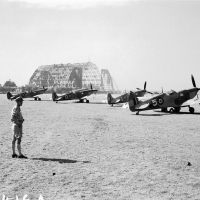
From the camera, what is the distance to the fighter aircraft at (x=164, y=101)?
2289 centimetres

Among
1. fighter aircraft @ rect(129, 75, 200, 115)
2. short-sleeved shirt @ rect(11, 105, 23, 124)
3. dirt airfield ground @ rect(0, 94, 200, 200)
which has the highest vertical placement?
short-sleeved shirt @ rect(11, 105, 23, 124)

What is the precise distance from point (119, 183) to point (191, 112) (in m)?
19.6

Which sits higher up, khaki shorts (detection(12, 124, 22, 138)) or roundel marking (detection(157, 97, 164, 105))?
khaki shorts (detection(12, 124, 22, 138))

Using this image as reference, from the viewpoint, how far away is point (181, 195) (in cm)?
504

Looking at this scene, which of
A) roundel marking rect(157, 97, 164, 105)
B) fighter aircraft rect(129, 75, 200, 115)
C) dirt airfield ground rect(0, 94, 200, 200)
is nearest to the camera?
dirt airfield ground rect(0, 94, 200, 200)

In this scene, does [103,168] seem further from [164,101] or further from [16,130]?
[164,101]

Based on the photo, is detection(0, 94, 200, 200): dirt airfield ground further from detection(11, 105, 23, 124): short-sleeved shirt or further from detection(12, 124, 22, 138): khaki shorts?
detection(11, 105, 23, 124): short-sleeved shirt

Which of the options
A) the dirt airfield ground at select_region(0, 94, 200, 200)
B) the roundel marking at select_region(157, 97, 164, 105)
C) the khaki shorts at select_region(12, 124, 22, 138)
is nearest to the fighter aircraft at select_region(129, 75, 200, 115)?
the roundel marking at select_region(157, 97, 164, 105)

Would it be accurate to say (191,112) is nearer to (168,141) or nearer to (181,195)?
(168,141)

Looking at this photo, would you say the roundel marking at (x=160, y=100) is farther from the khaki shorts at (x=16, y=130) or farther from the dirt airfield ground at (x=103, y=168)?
the khaki shorts at (x=16, y=130)

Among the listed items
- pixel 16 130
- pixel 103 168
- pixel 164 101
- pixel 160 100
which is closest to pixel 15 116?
pixel 16 130

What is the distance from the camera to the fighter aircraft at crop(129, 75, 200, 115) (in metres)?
22.9

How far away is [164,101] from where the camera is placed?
23312 mm

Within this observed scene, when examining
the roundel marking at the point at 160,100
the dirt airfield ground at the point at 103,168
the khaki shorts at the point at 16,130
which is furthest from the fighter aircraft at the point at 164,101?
the khaki shorts at the point at 16,130
